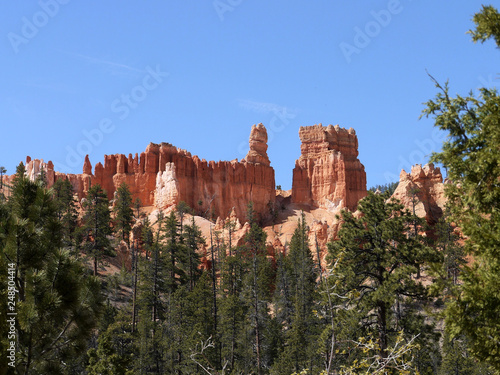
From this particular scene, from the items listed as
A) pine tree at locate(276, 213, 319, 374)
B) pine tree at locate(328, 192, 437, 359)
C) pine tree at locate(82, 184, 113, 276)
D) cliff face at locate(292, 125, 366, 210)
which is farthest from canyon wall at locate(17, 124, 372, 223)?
pine tree at locate(328, 192, 437, 359)

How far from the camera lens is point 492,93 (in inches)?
483

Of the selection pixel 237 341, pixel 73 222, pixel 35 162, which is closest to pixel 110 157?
pixel 35 162

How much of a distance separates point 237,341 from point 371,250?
2040 centimetres

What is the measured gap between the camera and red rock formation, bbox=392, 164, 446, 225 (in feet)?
252

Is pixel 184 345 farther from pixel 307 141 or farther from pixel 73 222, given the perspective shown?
pixel 307 141

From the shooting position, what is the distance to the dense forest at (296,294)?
11672 mm

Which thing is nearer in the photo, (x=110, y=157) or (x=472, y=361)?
(x=472, y=361)

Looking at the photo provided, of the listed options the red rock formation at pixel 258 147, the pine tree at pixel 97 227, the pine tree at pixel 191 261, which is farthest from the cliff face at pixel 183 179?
the pine tree at pixel 97 227

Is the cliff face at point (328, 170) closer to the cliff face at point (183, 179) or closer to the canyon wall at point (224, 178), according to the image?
the canyon wall at point (224, 178)

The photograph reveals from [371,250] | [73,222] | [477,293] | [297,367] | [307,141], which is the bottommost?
[297,367]

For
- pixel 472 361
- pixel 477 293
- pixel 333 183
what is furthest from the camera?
pixel 333 183

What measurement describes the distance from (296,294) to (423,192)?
32403 millimetres

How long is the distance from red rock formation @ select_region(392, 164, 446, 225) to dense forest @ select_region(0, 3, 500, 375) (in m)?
12.1

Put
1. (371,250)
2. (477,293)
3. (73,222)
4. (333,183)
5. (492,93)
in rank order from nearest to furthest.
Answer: (477,293)
(492,93)
(371,250)
(73,222)
(333,183)
